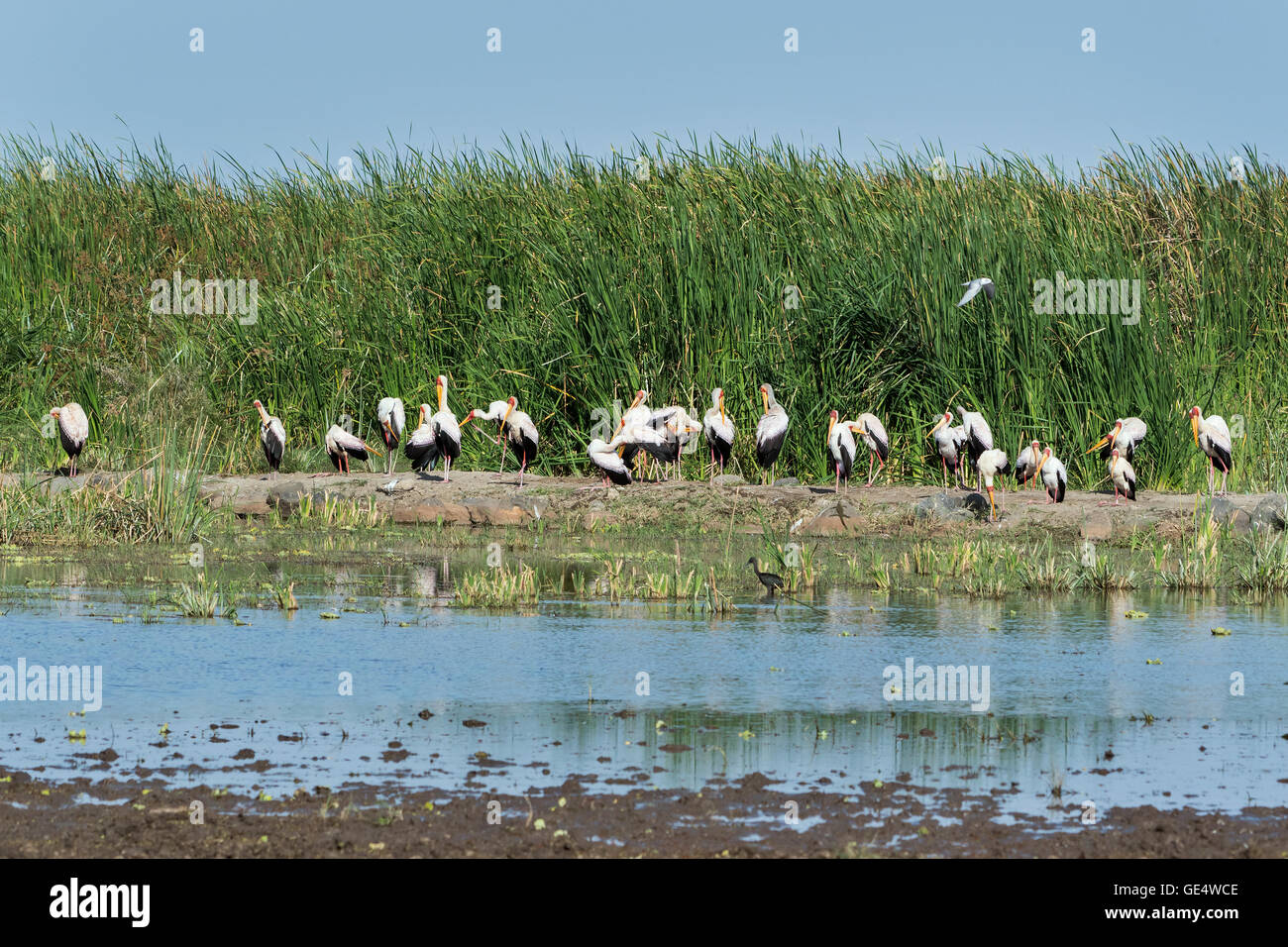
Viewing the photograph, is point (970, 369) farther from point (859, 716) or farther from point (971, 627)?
point (859, 716)

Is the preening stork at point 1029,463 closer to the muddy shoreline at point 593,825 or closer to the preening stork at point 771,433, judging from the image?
the preening stork at point 771,433

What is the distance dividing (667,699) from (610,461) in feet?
30.1

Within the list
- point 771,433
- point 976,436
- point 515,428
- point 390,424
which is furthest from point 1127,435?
point 390,424

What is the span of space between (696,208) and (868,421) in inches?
176

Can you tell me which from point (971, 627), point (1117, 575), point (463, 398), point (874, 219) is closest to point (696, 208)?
point (874, 219)

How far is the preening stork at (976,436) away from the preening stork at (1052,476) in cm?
59

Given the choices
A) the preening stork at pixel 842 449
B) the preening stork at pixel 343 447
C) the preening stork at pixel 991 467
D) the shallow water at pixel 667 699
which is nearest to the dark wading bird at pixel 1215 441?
the preening stork at pixel 991 467

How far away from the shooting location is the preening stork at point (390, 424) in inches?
715

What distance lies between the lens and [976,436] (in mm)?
16203

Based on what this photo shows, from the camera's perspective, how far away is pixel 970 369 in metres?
17.6

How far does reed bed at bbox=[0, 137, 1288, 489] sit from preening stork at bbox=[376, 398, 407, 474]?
102 centimetres

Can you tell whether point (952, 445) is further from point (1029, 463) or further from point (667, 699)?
point (667, 699)

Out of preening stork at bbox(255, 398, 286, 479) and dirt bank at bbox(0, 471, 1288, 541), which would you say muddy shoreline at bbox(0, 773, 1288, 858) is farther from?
preening stork at bbox(255, 398, 286, 479)

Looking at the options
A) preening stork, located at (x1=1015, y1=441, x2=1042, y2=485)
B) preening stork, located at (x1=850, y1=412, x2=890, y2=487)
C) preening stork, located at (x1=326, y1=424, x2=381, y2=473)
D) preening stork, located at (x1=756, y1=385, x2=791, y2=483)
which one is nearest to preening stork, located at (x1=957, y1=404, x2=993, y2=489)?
preening stork, located at (x1=1015, y1=441, x2=1042, y2=485)
